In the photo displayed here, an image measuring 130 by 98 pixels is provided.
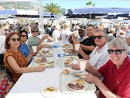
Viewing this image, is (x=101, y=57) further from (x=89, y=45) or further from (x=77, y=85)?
(x=89, y=45)

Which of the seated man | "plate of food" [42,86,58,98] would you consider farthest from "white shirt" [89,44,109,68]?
"plate of food" [42,86,58,98]

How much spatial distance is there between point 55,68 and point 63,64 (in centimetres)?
21

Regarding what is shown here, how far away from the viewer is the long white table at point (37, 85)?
1.76 metres

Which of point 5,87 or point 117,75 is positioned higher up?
point 117,75

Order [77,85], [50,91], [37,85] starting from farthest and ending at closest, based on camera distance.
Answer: [37,85] < [77,85] < [50,91]

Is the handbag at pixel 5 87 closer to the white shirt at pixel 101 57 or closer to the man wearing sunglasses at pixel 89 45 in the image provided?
the white shirt at pixel 101 57

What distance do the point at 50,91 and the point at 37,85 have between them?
0.80ft

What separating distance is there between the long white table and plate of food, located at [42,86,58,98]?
0.08 feet

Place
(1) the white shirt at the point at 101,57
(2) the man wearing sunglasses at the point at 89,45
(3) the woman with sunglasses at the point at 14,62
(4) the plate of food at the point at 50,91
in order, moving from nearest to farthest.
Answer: (4) the plate of food at the point at 50,91 → (3) the woman with sunglasses at the point at 14,62 → (1) the white shirt at the point at 101,57 → (2) the man wearing sunglasses at the point at 89,45

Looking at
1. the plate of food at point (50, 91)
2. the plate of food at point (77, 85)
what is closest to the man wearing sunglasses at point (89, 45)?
the plate of food at point (77, 85)

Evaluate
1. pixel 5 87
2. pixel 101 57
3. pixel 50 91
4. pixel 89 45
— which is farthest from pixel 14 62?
pixel 89 45

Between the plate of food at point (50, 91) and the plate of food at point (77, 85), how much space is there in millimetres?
130

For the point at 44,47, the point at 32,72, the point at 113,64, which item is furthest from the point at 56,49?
the point at 113,64

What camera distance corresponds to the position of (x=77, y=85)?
1.90 m
